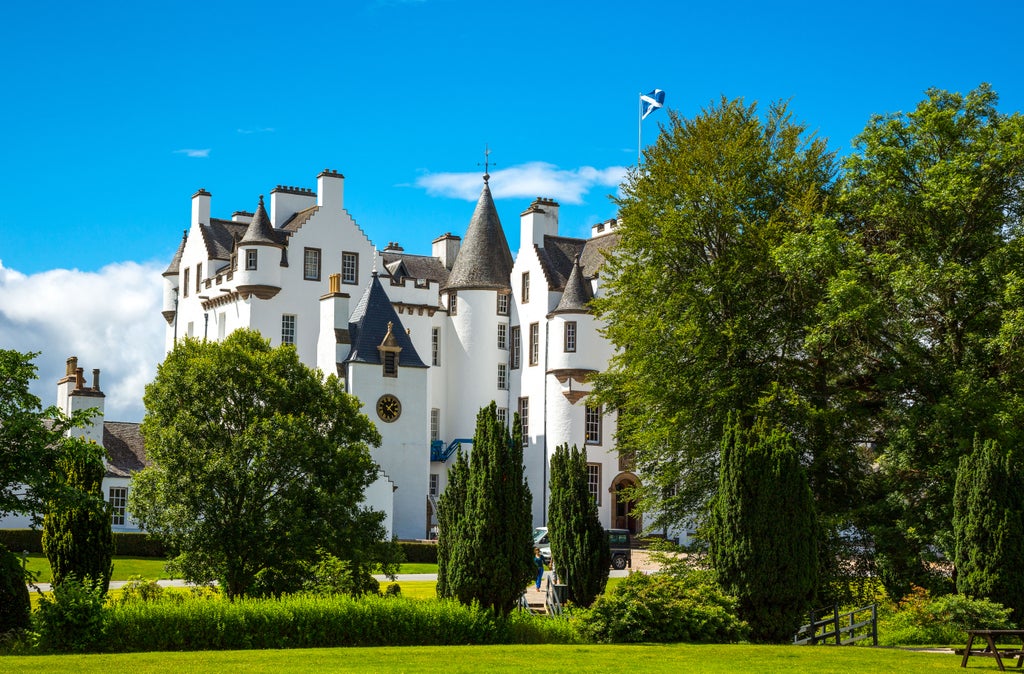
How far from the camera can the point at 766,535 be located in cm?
2666

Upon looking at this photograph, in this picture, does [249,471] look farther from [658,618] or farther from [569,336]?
[569,336]

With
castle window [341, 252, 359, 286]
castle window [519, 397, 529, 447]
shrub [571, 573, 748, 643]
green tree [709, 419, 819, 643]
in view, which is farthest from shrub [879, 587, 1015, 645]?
castle window [341, 252, 359, 286]

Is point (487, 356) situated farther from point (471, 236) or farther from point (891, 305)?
point (891, 305)

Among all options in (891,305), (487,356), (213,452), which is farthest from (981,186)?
(487,356)

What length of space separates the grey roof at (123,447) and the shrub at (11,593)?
1247 inches

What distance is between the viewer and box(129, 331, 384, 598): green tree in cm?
3012

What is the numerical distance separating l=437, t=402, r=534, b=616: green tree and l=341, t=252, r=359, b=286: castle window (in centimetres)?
3802

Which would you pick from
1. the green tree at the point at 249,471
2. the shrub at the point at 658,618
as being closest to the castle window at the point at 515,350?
the green tree at the point at 249,471

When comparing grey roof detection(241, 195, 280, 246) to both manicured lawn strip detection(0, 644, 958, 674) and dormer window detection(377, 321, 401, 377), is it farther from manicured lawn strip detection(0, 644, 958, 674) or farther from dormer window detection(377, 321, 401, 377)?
manicured lawn strip detection(0, 644, 958, 674)

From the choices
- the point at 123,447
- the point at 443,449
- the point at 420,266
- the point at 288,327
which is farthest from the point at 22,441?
the point at 420,266

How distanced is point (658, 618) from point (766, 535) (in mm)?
2956

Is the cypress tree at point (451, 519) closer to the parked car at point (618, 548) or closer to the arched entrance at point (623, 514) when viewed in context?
the parked car at point (618, 548)

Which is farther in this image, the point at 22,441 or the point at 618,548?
the point at 618,548

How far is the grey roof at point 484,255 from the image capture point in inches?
2633
